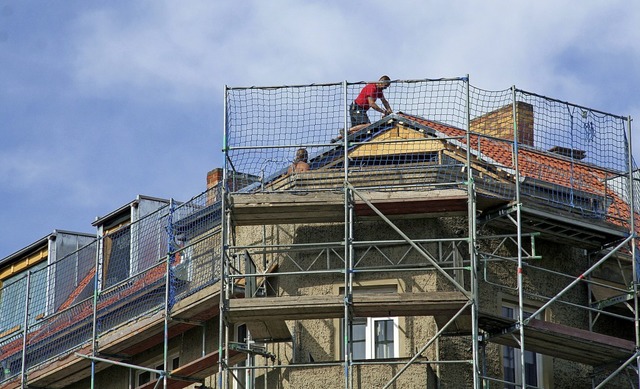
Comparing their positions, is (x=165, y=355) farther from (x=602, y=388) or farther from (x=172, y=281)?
(x=602, y=388)

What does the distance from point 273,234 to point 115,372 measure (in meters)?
5.18

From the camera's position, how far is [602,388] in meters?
31.1

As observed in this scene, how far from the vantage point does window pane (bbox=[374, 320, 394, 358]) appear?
29.7 meters

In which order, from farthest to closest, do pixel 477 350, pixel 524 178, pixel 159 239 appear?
pixel 159 239, pixel 524 178, pixel 477 350

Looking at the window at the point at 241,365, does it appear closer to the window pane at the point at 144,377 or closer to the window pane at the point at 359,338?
the window pane at the point at 359,338

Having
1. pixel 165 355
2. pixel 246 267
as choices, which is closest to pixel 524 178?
pixel 246 267

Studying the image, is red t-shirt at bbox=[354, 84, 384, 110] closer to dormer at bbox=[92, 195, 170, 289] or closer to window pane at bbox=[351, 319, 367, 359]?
window pane at bbox=[351, 319, 367, 359]

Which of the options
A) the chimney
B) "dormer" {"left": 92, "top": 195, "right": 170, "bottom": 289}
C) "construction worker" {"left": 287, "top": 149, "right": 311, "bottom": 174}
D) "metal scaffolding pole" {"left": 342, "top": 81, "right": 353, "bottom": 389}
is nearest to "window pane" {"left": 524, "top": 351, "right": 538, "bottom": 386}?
"metal scaffolding pole" {"left": 342, "top": 81, "right": 353, "bottom": 389}

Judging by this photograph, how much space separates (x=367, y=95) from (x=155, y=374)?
266 inches

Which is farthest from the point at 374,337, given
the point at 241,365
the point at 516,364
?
the point at 241,365

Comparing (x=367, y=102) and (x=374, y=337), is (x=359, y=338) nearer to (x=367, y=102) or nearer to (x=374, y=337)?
(x=374, y=337)

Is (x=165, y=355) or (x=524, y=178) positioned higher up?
(x=524, y=178)

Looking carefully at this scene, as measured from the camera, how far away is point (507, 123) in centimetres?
3359

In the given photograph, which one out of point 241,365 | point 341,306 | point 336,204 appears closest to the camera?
point 341,306
